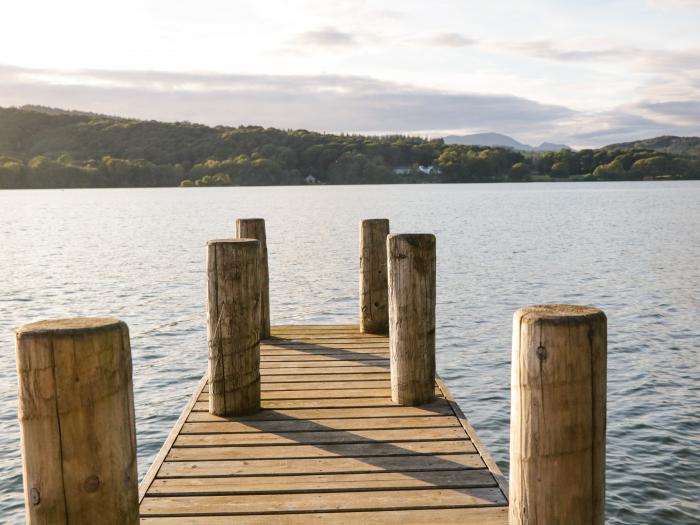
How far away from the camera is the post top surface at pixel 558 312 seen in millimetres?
3295

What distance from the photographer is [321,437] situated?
5.73 m

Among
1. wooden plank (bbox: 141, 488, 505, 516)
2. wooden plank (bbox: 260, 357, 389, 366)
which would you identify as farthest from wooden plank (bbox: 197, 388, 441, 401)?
wooden plank (bbox: 141, 488, 505, 516)

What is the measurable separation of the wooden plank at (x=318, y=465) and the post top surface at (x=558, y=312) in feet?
6.57

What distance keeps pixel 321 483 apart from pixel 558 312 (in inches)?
89.3

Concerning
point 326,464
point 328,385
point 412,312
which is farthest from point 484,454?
point 328,385

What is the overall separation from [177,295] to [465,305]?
8.33 m

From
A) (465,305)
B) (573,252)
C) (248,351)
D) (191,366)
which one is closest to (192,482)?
(248,351)

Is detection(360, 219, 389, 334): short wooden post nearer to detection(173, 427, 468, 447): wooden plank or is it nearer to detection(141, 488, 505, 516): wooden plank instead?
detection(173, 427, 468, 447): wooden plank

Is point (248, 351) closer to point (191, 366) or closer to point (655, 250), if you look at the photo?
point (191, 366)

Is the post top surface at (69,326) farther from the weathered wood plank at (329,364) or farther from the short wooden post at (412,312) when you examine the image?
the weathered wood plank at (329,364)

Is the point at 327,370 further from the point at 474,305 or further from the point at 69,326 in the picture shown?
the point at 474,305

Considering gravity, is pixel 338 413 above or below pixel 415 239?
below

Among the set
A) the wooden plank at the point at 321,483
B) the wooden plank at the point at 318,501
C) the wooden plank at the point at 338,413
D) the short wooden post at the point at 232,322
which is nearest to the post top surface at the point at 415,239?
the short wooden post at the point at 232,322

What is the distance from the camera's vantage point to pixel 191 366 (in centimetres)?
1271
